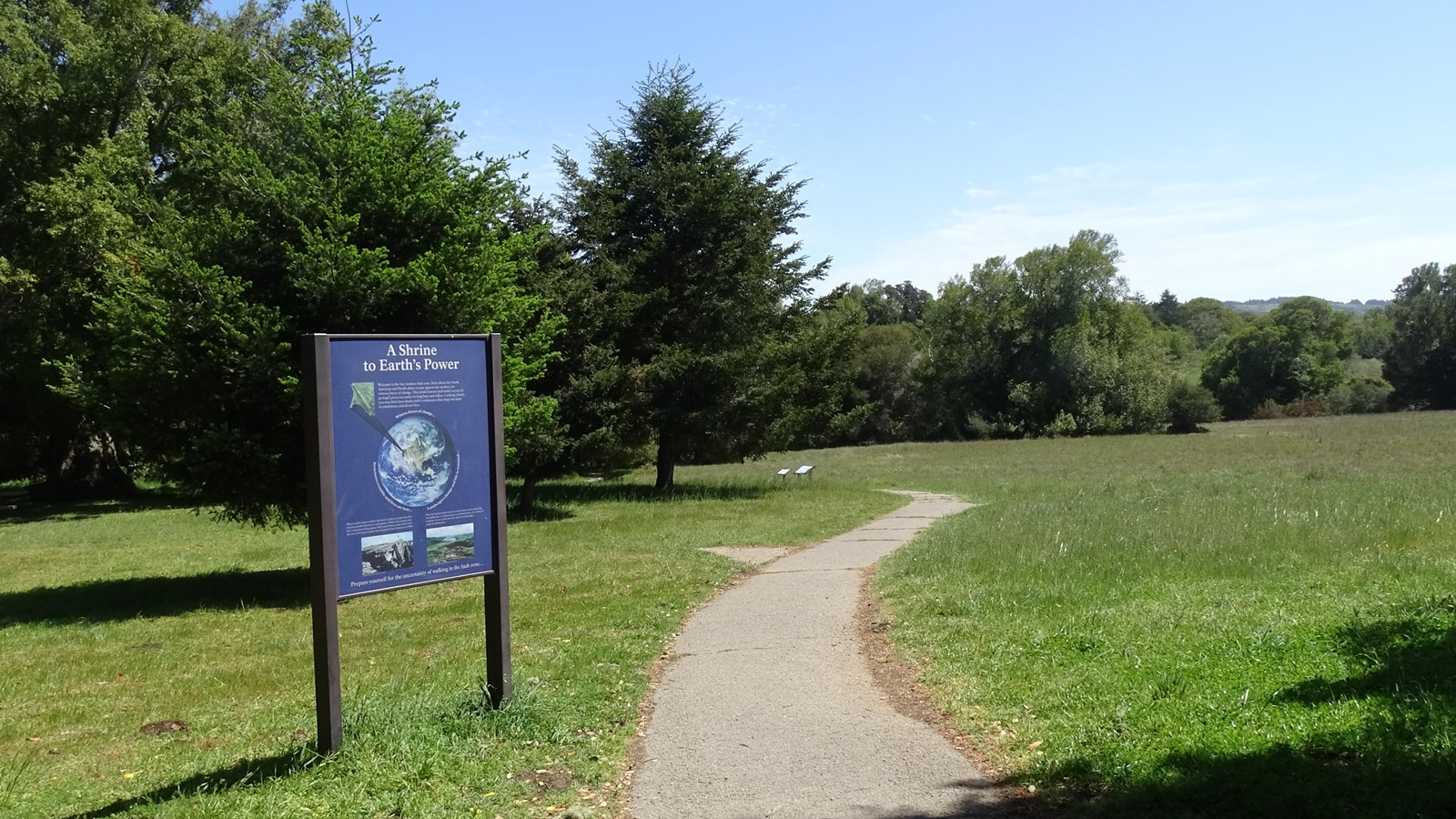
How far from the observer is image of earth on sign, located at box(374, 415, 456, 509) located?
6.55 m

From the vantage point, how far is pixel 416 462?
6688 millimetres

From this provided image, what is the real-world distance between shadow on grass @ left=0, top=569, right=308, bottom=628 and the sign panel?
884cm

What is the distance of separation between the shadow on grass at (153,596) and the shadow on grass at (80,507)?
1338cm

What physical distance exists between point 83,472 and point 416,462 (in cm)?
3761

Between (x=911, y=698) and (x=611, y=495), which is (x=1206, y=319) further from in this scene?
(x=911, y=698)

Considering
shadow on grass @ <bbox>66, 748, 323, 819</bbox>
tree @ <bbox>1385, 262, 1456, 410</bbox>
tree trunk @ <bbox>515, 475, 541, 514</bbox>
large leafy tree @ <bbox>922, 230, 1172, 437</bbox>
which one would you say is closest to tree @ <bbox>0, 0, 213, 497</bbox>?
tree trunk @ <bbox>515, 475, 541, 514</bbox>

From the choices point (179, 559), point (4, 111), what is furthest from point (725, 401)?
point (4, 111)

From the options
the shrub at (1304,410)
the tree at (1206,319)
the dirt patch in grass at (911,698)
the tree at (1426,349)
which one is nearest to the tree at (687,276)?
the dirt patch in grass at (911,698)

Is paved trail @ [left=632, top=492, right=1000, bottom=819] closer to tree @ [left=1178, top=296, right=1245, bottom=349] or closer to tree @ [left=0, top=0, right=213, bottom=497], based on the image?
tree @ [left=0, top=0, right=213, bottom=497]

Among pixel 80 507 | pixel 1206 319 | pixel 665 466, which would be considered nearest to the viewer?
pixel 665 466

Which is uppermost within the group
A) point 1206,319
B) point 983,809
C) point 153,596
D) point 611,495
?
point 1206,319

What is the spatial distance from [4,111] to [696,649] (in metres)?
32.3

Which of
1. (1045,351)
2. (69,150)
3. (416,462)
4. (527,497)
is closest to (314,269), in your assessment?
(416,462)

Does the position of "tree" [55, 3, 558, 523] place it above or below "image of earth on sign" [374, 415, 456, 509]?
above
